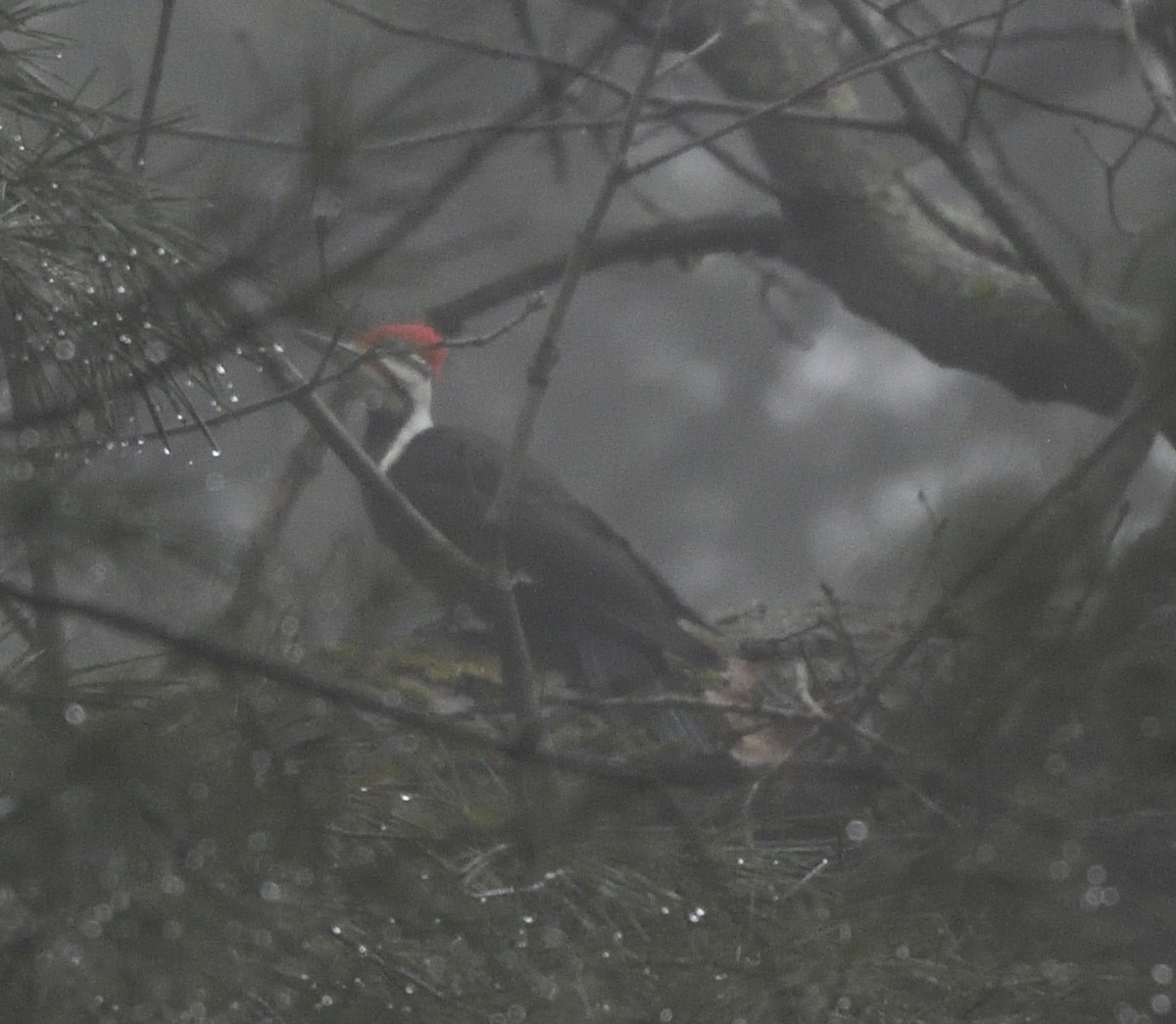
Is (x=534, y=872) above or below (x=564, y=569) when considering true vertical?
below

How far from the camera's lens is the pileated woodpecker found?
326 cm

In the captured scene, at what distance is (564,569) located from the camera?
11.8 ft

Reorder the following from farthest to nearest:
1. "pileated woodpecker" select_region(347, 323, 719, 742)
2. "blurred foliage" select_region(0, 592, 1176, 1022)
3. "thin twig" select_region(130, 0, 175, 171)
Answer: "pileated woodpecker" select_region(347, 323, 719, 742) < "thin twig" select_region(130, 0, 175, 171) < "blurred foliage" select_region(0, 592, 1176, 1022)

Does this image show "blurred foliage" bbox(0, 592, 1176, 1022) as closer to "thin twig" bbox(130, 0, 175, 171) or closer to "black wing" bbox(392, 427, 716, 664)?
"thin twig" bbox(130, 0, 175, 171)

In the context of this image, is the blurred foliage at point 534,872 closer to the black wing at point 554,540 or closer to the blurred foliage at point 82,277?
the blurred foliage at point 82,277

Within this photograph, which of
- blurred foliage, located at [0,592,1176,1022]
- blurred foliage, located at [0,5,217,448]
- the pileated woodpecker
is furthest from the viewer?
the pileated woodpecker

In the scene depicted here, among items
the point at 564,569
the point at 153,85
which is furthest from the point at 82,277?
the point at 564,569

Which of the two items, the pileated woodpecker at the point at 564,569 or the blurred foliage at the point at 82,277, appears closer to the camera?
the blurred foliage at the point at 82,277

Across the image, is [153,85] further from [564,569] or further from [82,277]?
[564,569]

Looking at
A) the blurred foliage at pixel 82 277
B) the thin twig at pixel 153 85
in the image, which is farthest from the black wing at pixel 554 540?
the blurred foliage at pixel 82 277

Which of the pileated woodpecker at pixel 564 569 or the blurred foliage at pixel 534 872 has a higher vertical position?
the pileated woodpecker at pixel 564 569

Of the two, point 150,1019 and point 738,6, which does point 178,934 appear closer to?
point 150,1019

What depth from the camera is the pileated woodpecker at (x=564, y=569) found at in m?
3.26

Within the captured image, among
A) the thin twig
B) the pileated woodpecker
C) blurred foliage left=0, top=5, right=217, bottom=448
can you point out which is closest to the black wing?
the pileated woodpecker
